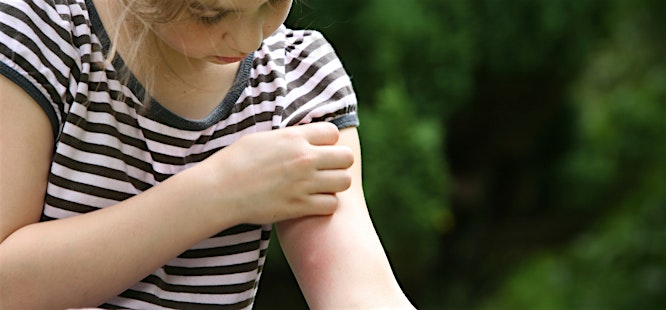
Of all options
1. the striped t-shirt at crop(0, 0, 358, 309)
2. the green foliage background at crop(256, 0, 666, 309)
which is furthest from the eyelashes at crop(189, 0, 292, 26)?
the green foliage background at crop(256, 0, 666, 309)

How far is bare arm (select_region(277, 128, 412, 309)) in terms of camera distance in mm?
1102

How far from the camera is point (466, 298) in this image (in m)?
3.12

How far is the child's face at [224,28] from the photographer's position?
0.99 m

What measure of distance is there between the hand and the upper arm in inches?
6.6

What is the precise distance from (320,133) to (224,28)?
0.19 metres

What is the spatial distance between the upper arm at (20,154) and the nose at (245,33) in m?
0.21

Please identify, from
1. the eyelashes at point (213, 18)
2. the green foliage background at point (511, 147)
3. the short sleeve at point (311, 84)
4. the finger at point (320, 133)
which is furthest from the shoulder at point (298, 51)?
the green foliage background at point (511, 147)

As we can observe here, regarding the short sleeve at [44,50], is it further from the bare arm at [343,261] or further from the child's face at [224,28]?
the bare arm at [343,261]

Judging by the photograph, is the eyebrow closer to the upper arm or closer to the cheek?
the cheek

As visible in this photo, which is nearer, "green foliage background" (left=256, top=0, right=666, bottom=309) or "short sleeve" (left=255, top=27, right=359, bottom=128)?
"short sleeve" (left=255, top=27, right=359, bottom=128)

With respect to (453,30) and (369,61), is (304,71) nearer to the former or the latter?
(369,61)

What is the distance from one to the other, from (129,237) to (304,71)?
0.33 meters

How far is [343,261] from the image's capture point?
1114 millimetres

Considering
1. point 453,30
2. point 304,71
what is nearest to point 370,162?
point 453,30
